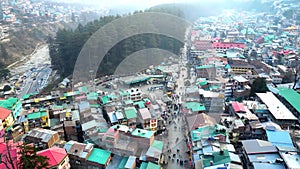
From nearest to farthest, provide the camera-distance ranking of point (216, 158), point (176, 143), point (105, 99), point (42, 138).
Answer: point (216, 158)
point (42, 138)
point (176, 143)
point (105, 99)

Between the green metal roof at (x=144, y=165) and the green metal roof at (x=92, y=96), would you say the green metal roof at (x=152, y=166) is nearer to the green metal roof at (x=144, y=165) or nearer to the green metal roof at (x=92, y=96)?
the green metal roof at (x=144, y=165)

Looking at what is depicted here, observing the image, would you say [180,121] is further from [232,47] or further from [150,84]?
[232,47]

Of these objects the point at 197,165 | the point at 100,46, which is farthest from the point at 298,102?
the point at 100,46

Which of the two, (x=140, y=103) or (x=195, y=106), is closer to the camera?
(x=195, y=106)

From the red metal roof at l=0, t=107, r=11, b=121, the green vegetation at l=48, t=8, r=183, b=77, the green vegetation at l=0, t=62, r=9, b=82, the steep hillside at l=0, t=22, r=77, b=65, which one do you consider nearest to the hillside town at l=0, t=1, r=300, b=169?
the red metal roof at l=0, t=107, r=11, b=121

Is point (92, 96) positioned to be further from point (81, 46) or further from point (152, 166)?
point (81, 46)

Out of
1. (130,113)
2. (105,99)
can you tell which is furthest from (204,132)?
(105,99)

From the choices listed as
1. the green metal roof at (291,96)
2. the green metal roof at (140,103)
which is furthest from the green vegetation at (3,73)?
the green metal roof at (291,96)
